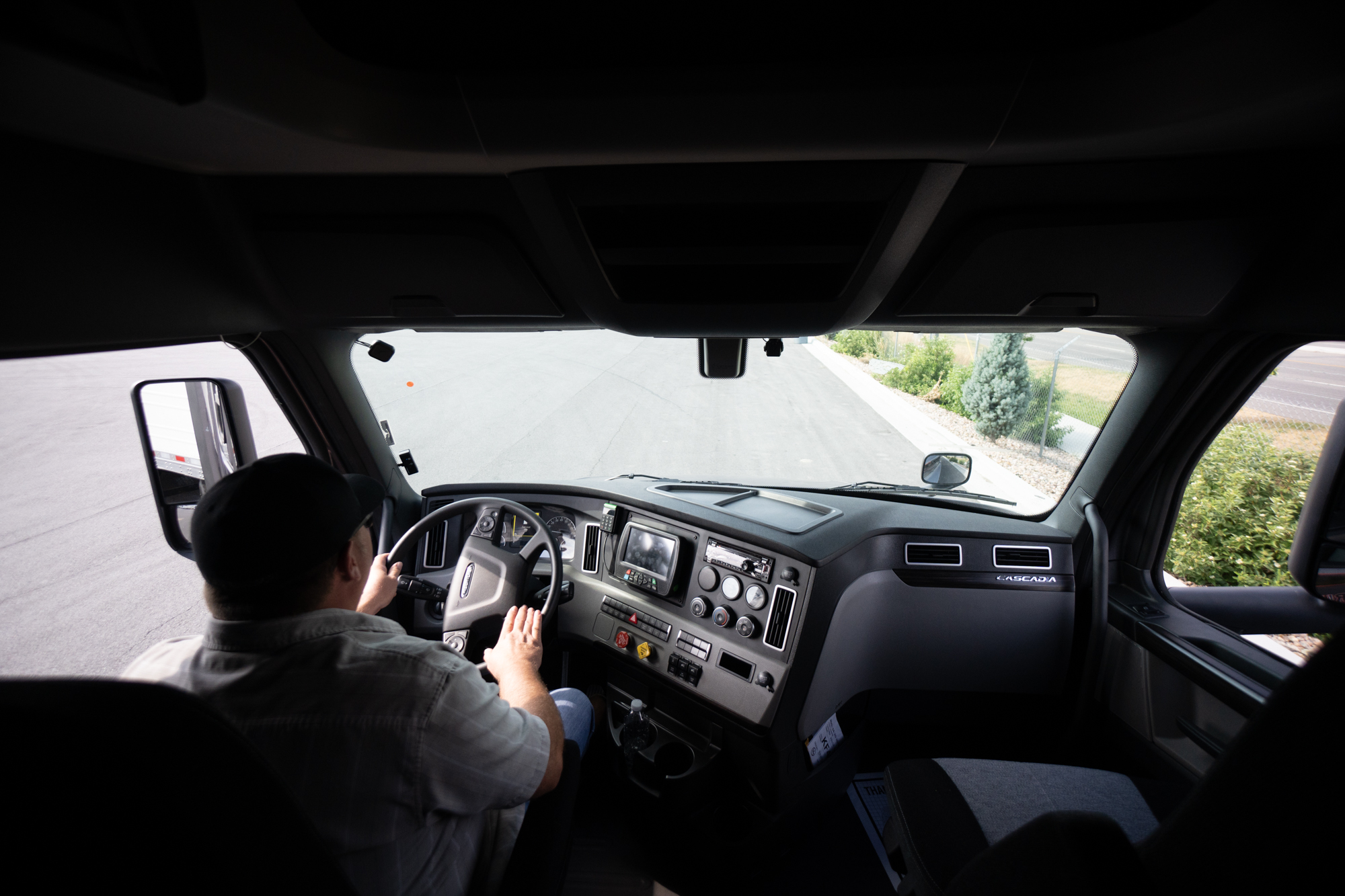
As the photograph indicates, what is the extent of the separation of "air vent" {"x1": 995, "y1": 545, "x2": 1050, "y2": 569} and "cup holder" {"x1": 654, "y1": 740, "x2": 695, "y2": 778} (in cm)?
169

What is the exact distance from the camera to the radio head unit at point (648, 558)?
255 cm

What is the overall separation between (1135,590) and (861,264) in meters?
2.22

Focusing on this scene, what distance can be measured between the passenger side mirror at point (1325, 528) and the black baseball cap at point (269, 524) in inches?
117

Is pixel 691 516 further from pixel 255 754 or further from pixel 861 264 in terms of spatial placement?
pixel 255 754

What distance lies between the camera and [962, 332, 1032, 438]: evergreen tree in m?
2.45

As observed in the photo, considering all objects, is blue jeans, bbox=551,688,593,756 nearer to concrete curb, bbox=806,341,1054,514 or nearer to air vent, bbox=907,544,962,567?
air vent, bbox=907,544,962,567

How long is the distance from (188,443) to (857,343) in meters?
3.09

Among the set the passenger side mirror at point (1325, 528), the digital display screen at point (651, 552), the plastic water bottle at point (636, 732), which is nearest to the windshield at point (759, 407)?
the digital display screen at point (651, 552)

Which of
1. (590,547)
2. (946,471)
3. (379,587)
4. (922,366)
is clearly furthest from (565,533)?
(922,366)

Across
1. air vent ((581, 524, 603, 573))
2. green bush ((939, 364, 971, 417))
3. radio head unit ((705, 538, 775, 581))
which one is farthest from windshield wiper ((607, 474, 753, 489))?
green bush ((939, 364, 971, 417))

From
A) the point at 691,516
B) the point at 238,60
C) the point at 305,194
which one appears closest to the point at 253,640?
the point at 238,60

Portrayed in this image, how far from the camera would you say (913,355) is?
2.64 metres

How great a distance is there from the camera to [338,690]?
109cm

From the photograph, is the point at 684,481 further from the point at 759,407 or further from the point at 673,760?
the point at 673,760
